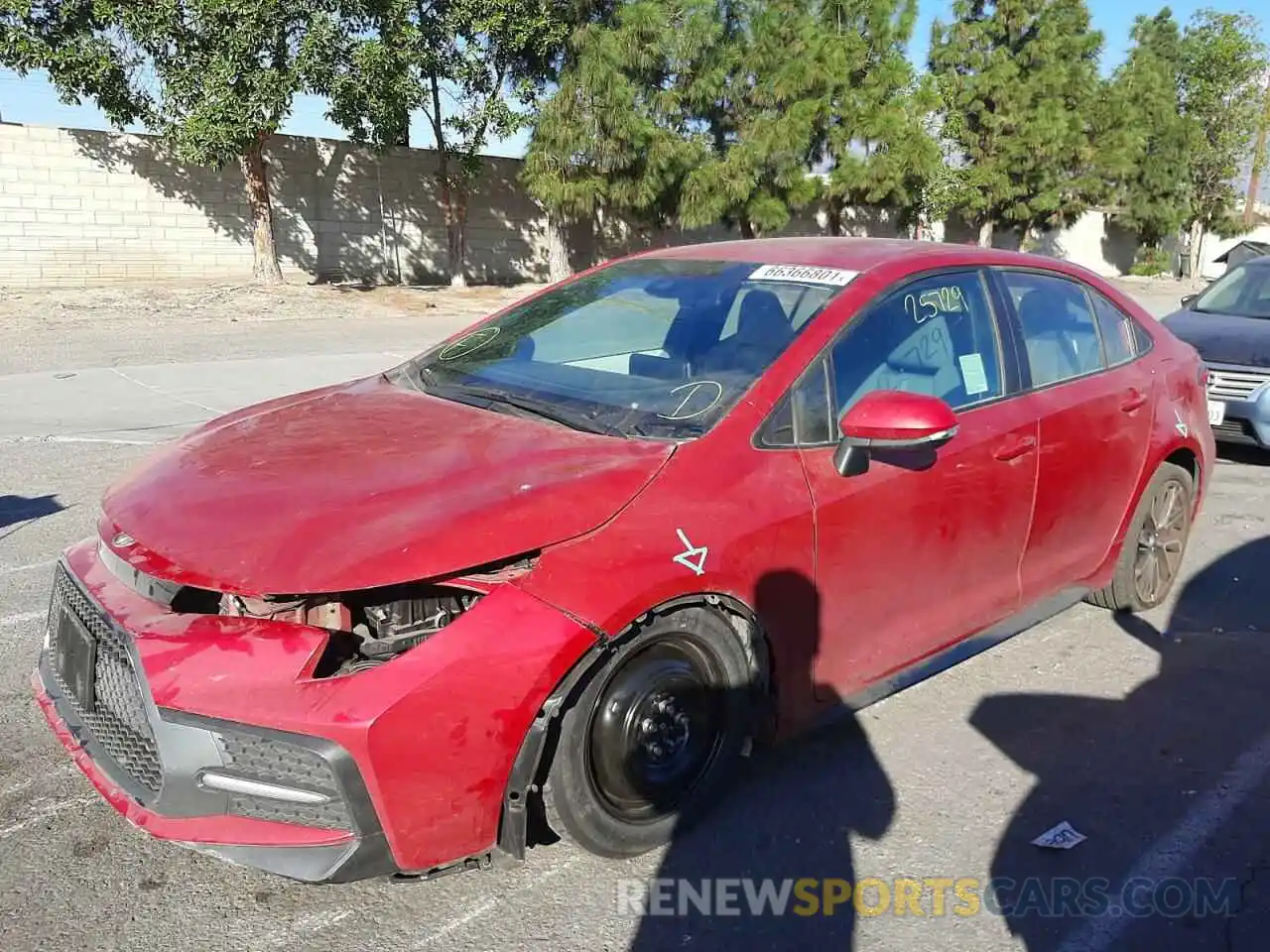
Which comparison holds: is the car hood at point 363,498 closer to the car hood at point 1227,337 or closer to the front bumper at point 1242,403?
the front bumper at point 1242,403

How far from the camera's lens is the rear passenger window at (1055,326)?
4.22 meters

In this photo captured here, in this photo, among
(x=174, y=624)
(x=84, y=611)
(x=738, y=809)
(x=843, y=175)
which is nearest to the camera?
(x=174, y=624)

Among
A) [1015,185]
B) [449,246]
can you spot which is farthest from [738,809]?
[1015,185]

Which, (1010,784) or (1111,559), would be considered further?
(1111,559)

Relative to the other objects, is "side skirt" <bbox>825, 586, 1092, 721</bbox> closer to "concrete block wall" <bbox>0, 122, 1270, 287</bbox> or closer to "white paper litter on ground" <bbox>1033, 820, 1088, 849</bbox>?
"white paper litter on ground" <bbox>1033, 820, 1088, 849</bbox>

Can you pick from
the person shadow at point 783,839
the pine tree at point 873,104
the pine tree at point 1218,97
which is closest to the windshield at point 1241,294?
the person shadow at point 783,839

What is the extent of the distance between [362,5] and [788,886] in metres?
18.3

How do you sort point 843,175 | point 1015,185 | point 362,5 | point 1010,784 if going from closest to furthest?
point 1010,784
point 362,5
point 843,175
point 1015,185

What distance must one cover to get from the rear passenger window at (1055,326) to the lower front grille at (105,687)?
3.22 metres

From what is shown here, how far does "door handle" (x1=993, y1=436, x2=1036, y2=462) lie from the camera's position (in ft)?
12.5

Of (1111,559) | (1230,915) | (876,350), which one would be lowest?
(1230,915)

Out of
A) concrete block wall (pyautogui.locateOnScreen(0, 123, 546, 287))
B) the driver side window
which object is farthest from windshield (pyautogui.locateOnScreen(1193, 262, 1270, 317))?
concrete block wall (pyautogui.locateOnScreen(0, 123, 546, 287))

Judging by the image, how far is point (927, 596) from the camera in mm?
3674

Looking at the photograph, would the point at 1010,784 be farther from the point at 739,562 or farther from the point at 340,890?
the point at 340,890
